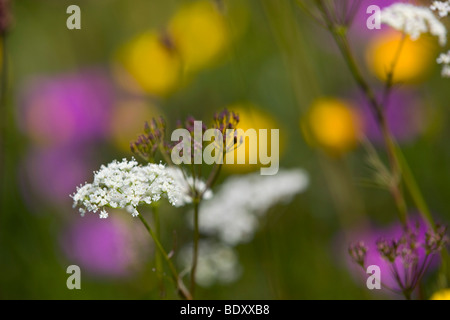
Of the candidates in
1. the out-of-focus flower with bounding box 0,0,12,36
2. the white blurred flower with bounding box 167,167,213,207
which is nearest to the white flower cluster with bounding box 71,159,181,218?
the white blurred flower with bounding box 167,167,213,207

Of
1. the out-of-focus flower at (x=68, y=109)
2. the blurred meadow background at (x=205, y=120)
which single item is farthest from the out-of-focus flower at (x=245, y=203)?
the out-of-focus flower at (x=68, y=109)

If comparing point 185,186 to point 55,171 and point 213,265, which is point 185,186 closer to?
point 213,265

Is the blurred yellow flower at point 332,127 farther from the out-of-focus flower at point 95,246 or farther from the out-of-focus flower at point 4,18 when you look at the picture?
the out-of-focus flower at point 4,18

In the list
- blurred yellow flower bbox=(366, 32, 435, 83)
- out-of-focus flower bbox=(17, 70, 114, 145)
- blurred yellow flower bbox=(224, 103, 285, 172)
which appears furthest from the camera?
out-of-focus flower bbox=(17, 70, 114, 145)

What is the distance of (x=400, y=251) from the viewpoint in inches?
36.0

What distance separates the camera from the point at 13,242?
5.57 feet

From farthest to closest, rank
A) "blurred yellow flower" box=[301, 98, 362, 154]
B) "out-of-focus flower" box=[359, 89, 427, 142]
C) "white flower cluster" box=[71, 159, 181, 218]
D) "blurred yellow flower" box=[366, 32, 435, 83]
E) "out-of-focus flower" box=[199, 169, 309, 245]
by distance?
"out-of-focus flower" box=[359, 89, 427, 142] → "blurred yellow flower" box=[366, 32, 435, 83] → "blurred yellow flower" box=[301, 98, 362, 154] → "out-of-focus flower" box=[199, 169, 309, 245] → "white flower cluster" box=[71, 159, 181, 218]

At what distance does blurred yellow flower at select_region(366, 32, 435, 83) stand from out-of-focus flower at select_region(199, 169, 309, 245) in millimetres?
630

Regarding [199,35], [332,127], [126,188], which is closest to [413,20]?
[126,188]

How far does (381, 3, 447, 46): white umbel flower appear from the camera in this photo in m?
0.95

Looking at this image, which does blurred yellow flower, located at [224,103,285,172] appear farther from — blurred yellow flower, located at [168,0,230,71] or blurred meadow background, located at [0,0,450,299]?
blurred yellow flower, located at [168,0,230,71]

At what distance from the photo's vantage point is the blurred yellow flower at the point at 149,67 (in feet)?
5.98

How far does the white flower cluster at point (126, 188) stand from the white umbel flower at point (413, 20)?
1.33 ft

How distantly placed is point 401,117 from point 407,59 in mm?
284
